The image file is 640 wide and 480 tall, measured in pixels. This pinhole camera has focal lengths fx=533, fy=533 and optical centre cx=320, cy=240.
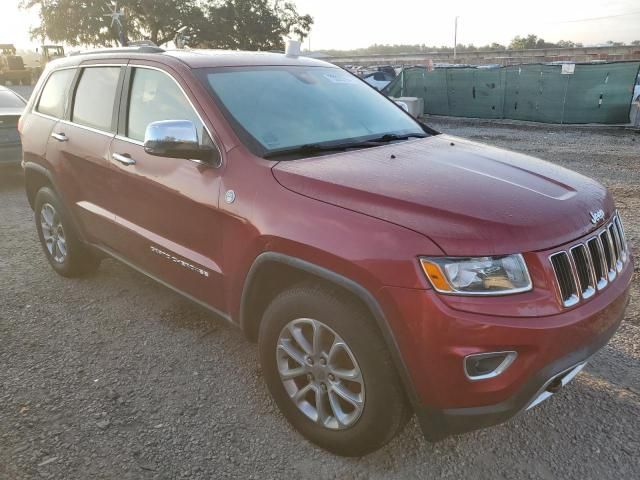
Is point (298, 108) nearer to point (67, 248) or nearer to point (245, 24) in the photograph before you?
point (67, 248)

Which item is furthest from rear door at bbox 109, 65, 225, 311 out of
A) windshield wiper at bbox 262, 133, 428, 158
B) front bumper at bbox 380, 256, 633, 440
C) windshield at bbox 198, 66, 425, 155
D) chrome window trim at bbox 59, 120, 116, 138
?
front bumper at bbox 380, 256, 633, 440

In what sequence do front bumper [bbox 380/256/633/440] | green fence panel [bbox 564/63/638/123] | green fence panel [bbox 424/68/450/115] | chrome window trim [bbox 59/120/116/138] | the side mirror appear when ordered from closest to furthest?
1. front bumper [bbox 380/256/633/440]
2. the side mirror
3. chrome window trim [bbox 59/120/116/138]
4. green fence panel [bbox 564/63/638/123]
5. green fence panel [bbox 424/68/450/115]

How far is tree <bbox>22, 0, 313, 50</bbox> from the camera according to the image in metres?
38.6

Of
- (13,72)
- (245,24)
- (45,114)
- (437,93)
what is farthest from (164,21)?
(45,114)

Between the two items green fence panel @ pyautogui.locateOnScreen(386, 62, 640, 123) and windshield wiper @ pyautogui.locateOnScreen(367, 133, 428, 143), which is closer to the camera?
windshield wiper @ pyautogui.locateOnScreen(367, 133, 428, 143)

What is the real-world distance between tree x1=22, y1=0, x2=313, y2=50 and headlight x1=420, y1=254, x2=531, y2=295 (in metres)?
40.8

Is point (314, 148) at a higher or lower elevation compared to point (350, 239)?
higher

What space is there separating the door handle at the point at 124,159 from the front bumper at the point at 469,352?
200 cm

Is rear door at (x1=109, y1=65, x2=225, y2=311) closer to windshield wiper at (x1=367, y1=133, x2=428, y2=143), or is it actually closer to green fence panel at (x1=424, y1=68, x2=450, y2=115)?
windshield wiper at (x1=367, y1=133, x2=428, y2=143)

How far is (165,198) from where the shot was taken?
304cm

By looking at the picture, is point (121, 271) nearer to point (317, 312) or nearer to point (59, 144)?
point (59, 144)

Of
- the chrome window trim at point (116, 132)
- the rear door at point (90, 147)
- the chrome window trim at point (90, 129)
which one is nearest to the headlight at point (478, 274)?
the chrome window trim at point (116, 132)

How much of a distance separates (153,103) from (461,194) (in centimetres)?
204

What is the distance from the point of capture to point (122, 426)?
2760 millimetres
